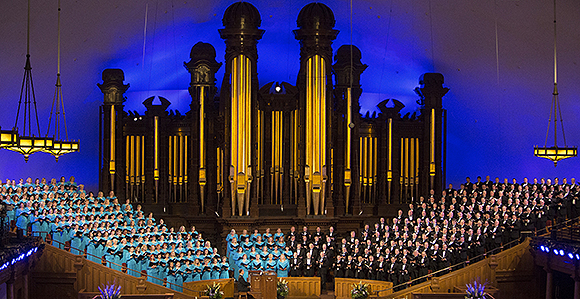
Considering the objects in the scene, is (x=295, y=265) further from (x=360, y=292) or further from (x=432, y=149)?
(x=432, y=149)

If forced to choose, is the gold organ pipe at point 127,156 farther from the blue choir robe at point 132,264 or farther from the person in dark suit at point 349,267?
the person in dark suit at point 349,267

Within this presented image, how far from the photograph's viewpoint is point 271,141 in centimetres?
1697

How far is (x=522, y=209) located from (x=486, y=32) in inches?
190

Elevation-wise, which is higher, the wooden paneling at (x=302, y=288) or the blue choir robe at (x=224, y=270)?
the blue choir robe at (x=224, y=270)

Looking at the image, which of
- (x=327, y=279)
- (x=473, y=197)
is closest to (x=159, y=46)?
(x=327, y=279)

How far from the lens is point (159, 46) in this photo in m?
18.0

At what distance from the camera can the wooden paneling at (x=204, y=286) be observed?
1319cm

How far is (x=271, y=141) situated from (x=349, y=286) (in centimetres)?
484

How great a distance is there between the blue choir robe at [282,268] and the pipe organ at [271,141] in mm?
2493

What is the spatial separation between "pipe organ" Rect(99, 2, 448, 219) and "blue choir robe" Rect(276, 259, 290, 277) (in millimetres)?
2493

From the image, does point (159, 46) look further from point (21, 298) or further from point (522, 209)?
point (522, 209)

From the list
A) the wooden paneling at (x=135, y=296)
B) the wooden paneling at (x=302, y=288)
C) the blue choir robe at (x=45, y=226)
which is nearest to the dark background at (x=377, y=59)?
the blue choir robe at (x=45, y=226)

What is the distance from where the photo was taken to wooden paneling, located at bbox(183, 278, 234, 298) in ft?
43.3

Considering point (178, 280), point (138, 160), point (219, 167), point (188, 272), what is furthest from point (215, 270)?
point (138, 160)
